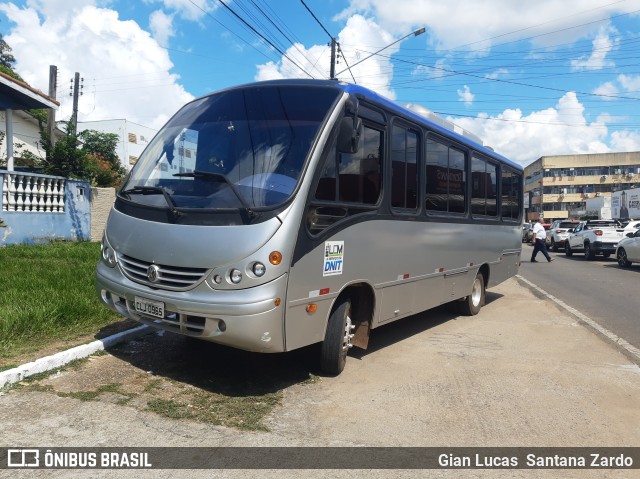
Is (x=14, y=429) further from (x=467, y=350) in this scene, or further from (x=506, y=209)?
(x=506, y=209)

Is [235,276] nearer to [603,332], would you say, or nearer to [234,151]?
[234,151]

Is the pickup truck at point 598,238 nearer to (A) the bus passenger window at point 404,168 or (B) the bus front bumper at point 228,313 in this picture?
(A) the bus passenger window at point 404,168

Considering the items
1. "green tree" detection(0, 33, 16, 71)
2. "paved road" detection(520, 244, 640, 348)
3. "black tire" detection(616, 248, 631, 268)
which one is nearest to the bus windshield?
"paved road" detection(520, 244, 640, 348)

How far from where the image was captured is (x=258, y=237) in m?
4.16

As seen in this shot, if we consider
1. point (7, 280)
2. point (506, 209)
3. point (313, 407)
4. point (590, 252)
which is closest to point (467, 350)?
point (313, 407)

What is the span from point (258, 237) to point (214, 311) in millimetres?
674

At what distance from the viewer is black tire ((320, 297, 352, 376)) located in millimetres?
5023

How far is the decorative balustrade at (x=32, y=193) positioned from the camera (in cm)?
1109

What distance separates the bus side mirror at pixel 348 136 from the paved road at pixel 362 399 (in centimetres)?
223

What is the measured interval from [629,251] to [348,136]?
16.7m

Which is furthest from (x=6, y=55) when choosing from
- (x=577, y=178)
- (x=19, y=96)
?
(x=577, y=178)

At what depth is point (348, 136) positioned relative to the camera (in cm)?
475

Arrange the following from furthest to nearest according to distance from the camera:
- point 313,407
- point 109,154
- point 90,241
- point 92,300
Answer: point 109,154
point 90,241
point 92,300
point 313,407

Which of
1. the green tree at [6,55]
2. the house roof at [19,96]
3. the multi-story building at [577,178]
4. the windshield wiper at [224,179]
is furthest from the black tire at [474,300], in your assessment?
the multi-story building at [577,178]
